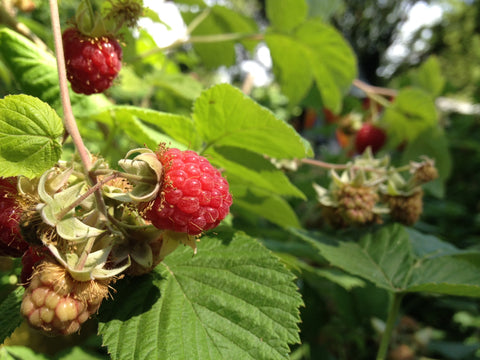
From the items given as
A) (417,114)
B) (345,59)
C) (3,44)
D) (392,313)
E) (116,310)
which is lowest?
(392,313)

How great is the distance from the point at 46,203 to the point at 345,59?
125 cm

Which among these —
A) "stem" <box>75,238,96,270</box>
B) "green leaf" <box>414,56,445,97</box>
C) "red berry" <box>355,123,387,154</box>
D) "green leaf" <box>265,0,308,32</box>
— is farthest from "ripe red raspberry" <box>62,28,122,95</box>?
"green leaf" <box>414,56,445,97</box>

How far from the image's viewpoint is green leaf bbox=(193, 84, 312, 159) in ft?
2.33

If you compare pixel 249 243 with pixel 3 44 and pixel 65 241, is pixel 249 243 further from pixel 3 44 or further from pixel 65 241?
pixel 3 44

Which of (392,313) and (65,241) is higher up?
(65,241)

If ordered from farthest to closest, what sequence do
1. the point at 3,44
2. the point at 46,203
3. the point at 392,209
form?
the point at 392,209, the point at 3,44, the point at 46,203

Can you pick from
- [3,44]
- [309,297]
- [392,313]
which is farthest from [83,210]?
[309,297]

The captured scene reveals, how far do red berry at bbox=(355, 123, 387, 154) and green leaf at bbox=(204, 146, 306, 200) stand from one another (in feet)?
3.98

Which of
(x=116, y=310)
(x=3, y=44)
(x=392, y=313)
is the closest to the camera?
(x=116, y=310)

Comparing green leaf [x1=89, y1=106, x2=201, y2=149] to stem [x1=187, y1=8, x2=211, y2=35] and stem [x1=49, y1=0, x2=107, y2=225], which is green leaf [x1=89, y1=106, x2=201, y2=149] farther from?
stem [x1=187, y1=8, x2=211, y2=35]

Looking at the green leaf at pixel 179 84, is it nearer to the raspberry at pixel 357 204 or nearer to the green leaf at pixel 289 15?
the green leaf at pixel 289 15

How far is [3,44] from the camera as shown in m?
0.74

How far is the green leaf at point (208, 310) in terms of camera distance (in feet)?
1.88

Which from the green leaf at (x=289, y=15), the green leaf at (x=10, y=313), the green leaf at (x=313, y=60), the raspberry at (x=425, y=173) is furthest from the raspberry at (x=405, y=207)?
the green leaf at (x=10, y=313)
